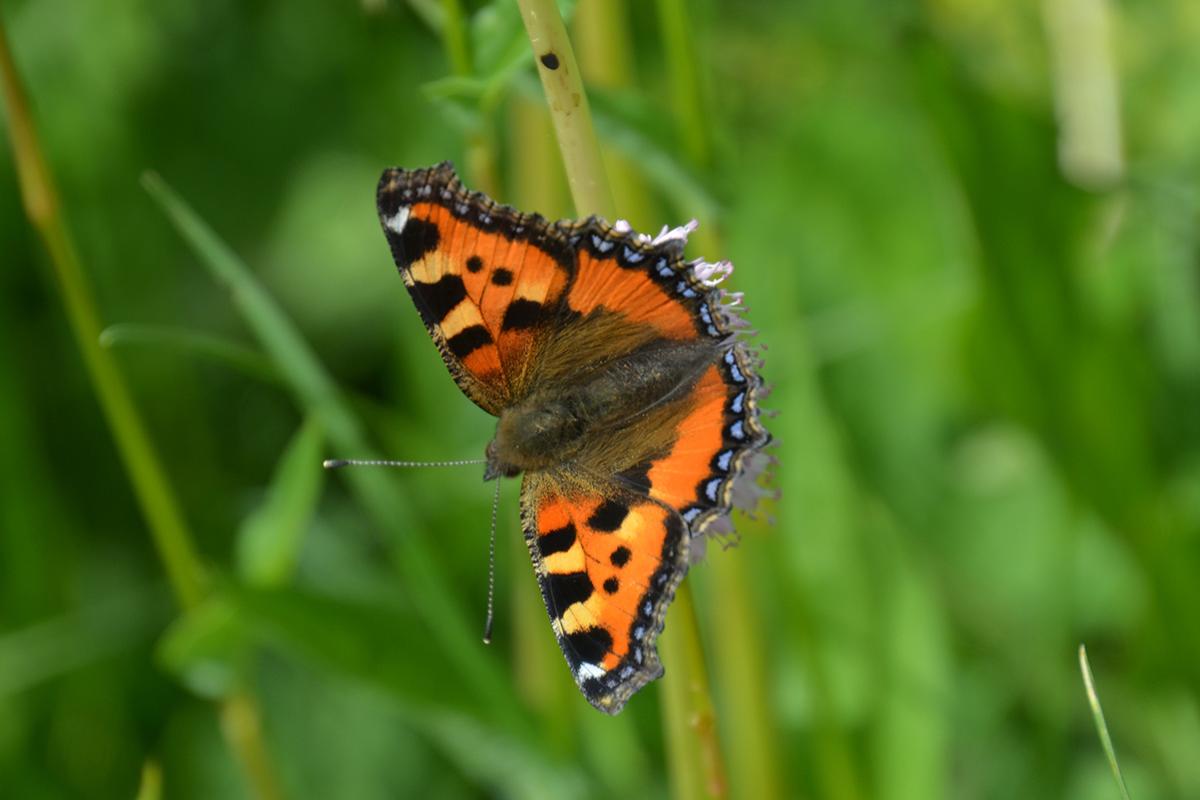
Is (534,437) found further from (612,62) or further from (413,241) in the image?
(612,62)

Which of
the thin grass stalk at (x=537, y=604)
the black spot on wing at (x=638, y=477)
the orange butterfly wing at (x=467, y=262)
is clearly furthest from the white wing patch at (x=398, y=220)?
the thin grass stalk at (x=537, y=604)

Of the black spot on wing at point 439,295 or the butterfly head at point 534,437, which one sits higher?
the black spot on wing at point 439,295

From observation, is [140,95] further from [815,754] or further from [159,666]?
[815,754]

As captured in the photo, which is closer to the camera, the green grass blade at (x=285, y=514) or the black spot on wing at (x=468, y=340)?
the black spot on wing at (x=468, y=340)

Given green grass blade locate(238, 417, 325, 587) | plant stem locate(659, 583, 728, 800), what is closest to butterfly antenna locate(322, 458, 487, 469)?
green grass blade locate(238, 417, 325, 587)

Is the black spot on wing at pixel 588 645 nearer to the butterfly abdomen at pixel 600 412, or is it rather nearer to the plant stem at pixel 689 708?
the plant stem at pixel 689 708

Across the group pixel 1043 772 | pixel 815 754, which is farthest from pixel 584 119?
pixel 1043 772
